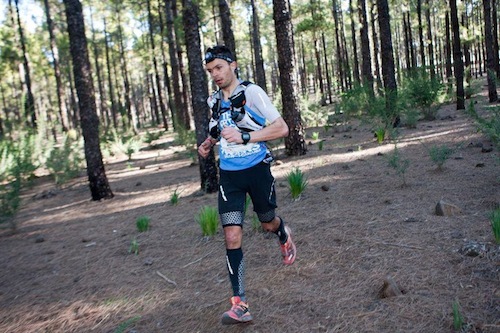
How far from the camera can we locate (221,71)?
3070 mm

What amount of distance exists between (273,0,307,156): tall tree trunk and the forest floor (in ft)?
6.75

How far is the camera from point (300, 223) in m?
4.96

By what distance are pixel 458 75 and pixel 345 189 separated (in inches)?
357

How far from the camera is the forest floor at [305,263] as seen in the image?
2.94 metres

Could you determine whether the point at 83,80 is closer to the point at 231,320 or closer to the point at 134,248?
the point at 134,248

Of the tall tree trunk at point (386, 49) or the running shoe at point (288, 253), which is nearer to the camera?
the running shoe at point (288, 253)

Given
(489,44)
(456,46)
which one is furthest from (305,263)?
(489,44)

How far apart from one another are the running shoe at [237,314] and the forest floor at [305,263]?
0.09 m

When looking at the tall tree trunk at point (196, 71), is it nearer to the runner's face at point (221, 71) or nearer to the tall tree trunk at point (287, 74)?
the tall tree trunk at point (287, 74)

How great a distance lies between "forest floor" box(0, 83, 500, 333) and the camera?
9.63ft

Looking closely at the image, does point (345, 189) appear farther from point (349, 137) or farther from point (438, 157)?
point (349, 137)

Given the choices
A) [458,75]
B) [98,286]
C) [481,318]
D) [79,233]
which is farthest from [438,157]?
[458,75]

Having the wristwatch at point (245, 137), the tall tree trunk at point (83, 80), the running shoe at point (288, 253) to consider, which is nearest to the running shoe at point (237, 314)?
the running shoe at point (288, 253)

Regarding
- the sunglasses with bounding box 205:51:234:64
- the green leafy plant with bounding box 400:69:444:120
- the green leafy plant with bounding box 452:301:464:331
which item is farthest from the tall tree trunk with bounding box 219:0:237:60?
the green leafy plant with bounding box 452:301:464:331
